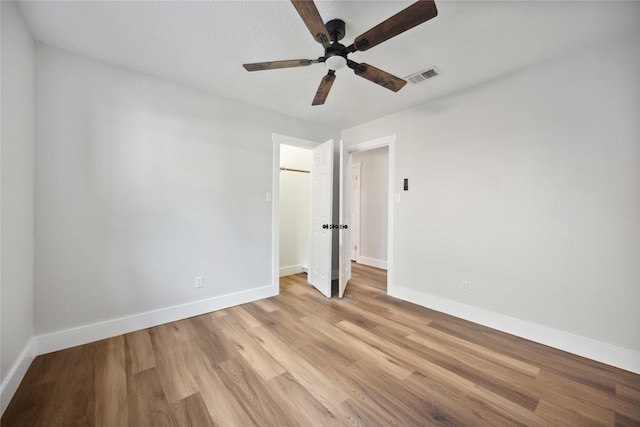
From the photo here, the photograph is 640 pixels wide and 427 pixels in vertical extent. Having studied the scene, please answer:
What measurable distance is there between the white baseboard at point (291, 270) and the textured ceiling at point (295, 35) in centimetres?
282

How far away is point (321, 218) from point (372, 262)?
6.81ft

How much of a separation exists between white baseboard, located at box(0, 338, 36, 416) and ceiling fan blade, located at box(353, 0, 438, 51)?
9.54 feet

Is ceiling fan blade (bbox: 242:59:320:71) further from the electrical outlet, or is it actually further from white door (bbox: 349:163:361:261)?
white door (bbox: 349:163:361:261)

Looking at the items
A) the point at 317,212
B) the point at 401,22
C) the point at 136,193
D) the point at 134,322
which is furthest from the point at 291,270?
the point at 401,22

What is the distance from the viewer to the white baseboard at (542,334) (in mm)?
1820

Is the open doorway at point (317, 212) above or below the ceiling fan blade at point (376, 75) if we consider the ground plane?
below

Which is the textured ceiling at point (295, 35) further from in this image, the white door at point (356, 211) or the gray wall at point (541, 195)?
the white door at point (356, 211)

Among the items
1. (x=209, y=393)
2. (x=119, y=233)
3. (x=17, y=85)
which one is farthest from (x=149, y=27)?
(x=209, y=393)

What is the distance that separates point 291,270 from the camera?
4262mm

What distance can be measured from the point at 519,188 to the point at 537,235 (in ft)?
1.50

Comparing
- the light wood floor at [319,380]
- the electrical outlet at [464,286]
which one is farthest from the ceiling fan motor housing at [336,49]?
the electrical outlet at [464,286]

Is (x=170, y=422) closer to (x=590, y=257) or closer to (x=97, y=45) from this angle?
(x=97, y=45)

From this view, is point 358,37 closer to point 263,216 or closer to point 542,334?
point 263,216

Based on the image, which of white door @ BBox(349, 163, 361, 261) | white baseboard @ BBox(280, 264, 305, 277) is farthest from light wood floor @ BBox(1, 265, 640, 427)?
white door @ BBox(349, 163, 361, 261)
